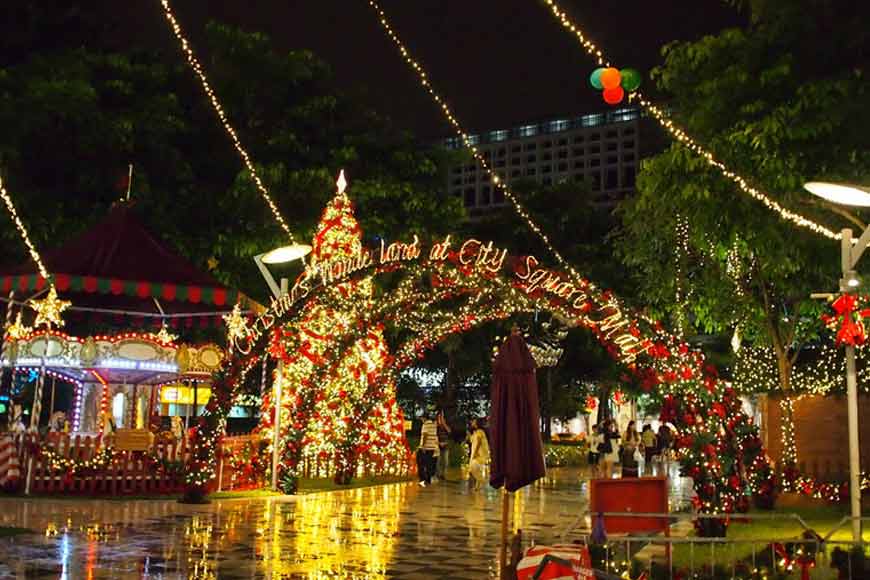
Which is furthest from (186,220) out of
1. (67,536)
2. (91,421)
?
(67,536)

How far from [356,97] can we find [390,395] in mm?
10268

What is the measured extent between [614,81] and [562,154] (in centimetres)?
11267

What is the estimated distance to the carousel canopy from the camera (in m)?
18.5

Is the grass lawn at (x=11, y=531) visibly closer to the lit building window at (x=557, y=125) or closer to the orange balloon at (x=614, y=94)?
the orange balloon at (x=614, y=94)

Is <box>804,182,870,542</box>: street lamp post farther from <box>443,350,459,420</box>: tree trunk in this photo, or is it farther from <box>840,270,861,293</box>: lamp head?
<box>443,350,459,420</box>: tree trunk

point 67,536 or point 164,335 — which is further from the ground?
point 164,335

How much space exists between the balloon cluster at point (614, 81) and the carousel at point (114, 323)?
1009cm

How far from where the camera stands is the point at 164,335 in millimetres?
23516

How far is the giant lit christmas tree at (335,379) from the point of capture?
64.4 ft

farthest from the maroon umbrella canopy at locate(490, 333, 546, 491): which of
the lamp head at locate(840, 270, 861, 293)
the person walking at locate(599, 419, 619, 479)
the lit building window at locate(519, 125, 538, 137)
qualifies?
the lit building window at locate(519, 125, 538, 137)

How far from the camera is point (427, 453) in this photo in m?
22.9

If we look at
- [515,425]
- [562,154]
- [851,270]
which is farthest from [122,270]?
[562,154]

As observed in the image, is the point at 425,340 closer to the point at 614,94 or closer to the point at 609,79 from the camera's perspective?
the point at 614,94

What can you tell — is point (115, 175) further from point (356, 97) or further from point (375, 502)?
point (375, 502)
